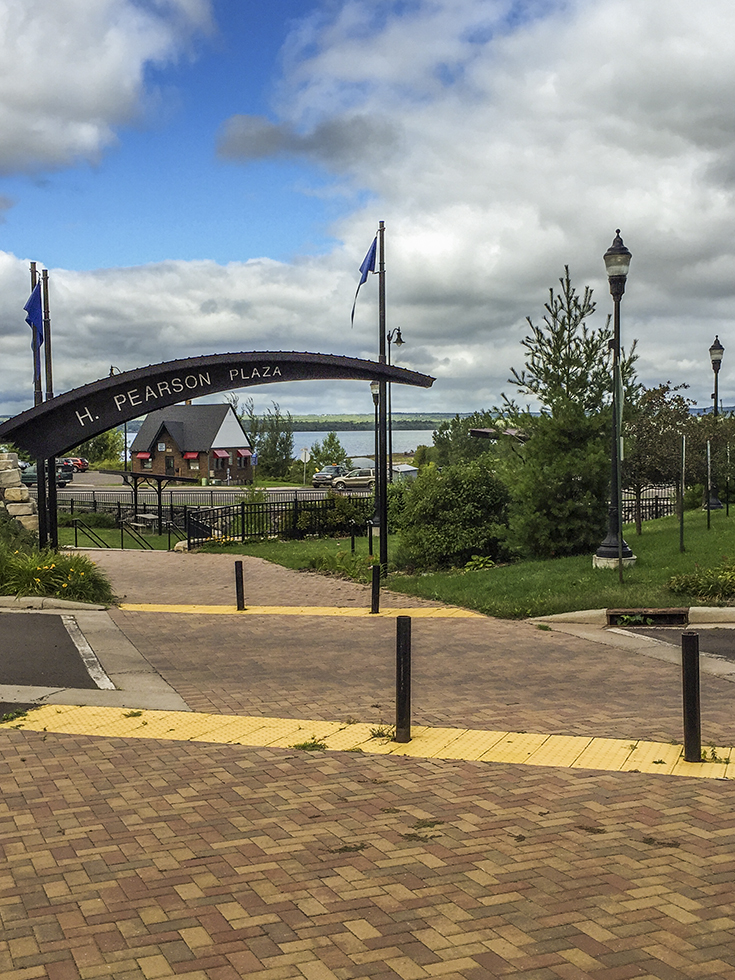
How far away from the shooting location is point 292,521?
29.4m

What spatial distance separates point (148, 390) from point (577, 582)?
8.44m

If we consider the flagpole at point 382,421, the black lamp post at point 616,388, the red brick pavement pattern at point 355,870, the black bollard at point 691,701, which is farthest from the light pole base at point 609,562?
the red brick pavement pattern at point 355,870

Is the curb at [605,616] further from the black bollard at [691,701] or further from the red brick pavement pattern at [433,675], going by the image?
the black bollard at [691,701]

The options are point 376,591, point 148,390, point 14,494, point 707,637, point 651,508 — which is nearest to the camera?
point 707,637

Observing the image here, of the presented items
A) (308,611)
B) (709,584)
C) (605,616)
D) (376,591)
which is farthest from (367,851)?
(709,584)

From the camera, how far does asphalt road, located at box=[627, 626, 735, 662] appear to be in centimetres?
1072

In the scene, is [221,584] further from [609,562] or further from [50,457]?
[609,562]

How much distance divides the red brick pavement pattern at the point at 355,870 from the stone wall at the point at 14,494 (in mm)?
12433

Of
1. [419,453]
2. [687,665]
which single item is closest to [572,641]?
[687,665]

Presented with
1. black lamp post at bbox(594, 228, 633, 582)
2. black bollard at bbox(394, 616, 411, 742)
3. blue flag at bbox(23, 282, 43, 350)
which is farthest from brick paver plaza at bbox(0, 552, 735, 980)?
blue flag at bbox(23, 282, 43, 350)

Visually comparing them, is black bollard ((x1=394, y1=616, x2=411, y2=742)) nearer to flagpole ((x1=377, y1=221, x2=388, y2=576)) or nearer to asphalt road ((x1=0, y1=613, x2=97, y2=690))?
asphalt road ((x1=0, y1=613, x2=97, y2=690))

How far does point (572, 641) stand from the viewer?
11.6m

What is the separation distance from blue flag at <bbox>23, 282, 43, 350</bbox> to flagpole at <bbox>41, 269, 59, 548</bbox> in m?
0.18

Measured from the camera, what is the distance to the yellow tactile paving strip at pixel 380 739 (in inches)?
266
